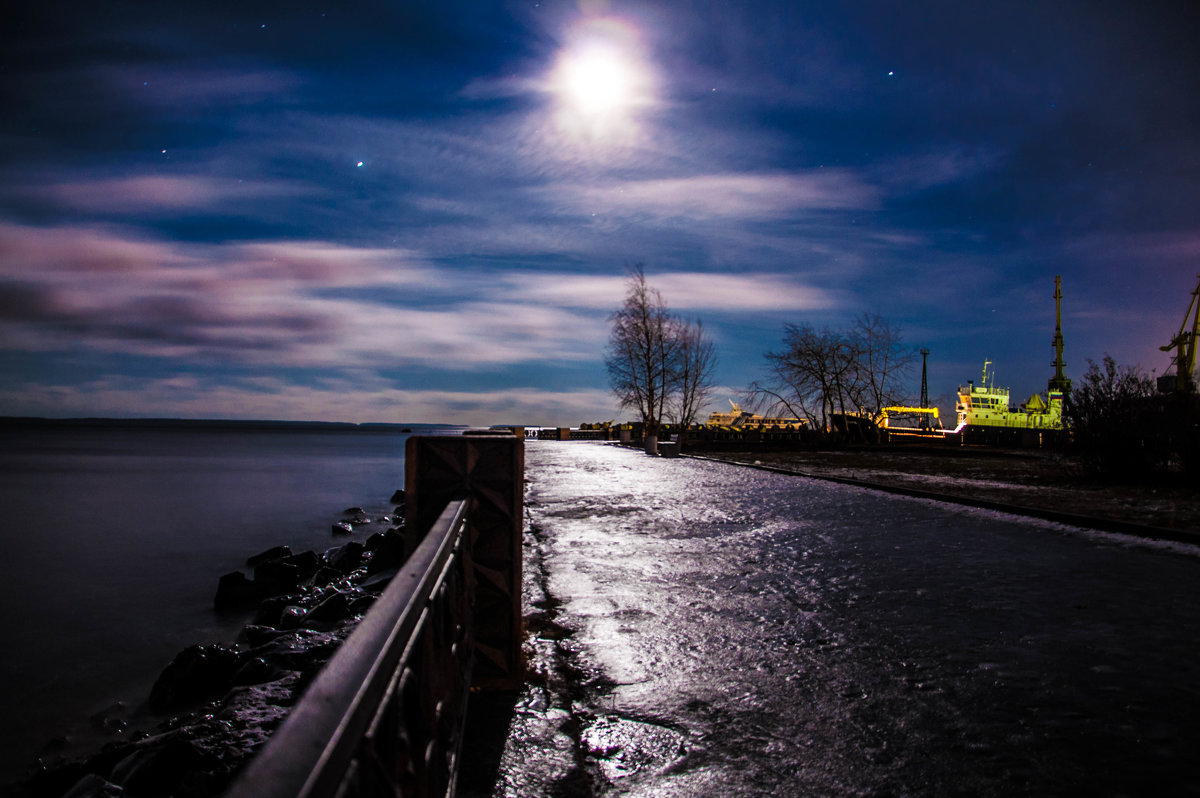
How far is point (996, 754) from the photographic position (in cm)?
258

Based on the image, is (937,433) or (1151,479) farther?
(937,433)

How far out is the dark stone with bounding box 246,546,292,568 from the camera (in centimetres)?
1284

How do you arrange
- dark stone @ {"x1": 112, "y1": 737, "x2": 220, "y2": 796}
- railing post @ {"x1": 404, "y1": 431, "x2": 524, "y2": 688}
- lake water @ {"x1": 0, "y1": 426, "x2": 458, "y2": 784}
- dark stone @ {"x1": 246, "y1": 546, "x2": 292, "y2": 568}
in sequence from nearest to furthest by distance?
railing post @ {"x1": 404, "y1": 431, "x2": 524, "y2": 688} < dark stone @ {"x1": 112, "y1": 737, "x2": 220, "y2": 796} < lake water @ {"x1": 0, "y1": 426, "x2": 458, "y2": 784} < dark stone @ {"x1": 246, "y1": 546, "x2": 292, "y2": 568}

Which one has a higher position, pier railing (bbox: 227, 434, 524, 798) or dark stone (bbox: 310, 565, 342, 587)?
pier railing (bbox: 227, 434, 524, 798)

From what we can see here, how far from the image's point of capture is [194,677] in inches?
228

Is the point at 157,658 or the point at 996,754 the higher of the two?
the point at 996,754

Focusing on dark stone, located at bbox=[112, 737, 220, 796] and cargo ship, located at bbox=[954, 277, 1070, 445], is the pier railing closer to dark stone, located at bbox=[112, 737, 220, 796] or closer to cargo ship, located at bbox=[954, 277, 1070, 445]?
dark stone, located at bbox=[112, 737, 220, 796]

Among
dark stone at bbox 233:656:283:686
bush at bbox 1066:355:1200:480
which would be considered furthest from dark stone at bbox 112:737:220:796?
bush at bbox 1066:355:1200:480

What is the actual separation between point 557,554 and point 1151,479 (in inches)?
542

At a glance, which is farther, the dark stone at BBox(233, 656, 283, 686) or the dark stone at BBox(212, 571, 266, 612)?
the dark stone at BBox(212, 571, 266, 612)

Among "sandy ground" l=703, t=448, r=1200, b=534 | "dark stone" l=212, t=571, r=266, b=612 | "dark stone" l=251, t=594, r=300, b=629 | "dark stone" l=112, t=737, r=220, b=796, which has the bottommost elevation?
"dark stone" l=212, t=571, r=266, b=612

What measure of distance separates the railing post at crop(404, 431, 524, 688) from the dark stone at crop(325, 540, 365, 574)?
26.9ft

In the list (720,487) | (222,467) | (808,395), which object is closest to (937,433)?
(808,395)

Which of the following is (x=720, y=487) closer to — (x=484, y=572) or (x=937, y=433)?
(x=484, y=572)
